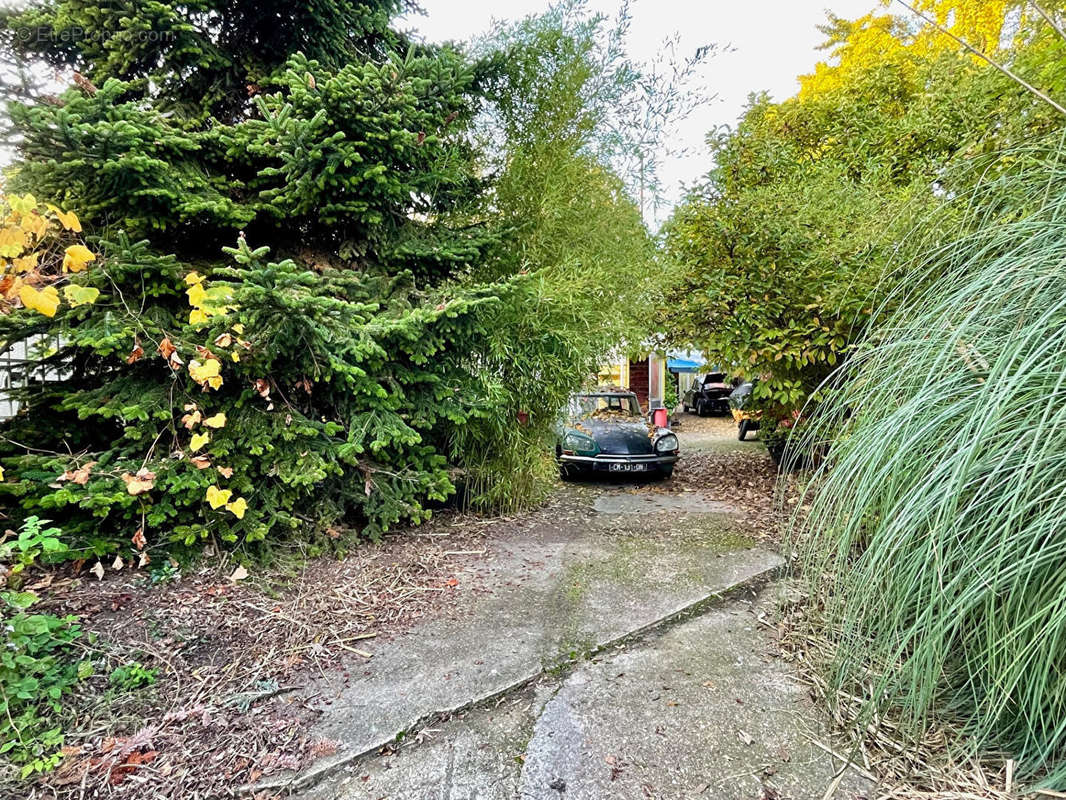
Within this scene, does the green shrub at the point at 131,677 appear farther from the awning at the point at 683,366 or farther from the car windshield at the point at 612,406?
the awning at the point at 683,366

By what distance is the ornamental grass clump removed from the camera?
1223mm

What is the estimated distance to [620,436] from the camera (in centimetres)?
575

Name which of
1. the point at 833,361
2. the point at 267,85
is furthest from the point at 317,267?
the point at 833,361

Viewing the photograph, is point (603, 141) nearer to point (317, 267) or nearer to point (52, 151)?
point (317, 267)

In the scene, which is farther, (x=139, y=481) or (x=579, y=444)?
(x=579, y=444)

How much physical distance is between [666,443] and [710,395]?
7.74m

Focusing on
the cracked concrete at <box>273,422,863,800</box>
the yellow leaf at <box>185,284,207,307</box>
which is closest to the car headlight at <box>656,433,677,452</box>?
the cracked concrete at <box>273,422,863,800</box>

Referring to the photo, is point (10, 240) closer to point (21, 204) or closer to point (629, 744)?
point (21, 204)

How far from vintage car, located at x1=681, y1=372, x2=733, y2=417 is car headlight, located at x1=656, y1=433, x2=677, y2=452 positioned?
286 inches

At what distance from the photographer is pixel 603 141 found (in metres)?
3.77

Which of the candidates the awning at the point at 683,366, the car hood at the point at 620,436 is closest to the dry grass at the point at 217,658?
the car hood at the point at 620,436

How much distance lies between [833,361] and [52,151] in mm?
5360

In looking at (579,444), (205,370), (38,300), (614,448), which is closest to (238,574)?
(205,370)

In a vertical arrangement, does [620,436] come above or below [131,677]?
above
